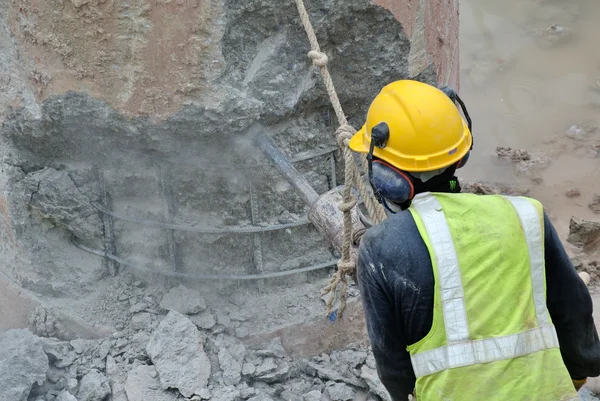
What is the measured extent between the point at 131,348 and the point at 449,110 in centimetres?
210

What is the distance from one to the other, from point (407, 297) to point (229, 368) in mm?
1646

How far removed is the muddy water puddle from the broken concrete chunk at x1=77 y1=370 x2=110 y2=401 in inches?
149

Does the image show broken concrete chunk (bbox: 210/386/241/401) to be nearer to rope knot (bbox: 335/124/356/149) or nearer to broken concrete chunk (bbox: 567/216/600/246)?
rope knot (bbox: 335/124/356/149)

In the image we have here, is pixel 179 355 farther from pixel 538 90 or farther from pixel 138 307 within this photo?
pixel 538 90

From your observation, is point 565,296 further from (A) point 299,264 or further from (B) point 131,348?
(B) point 131,348

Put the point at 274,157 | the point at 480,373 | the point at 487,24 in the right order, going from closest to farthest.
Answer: the point at 480,373
the point at 274,157
the point at 487,24

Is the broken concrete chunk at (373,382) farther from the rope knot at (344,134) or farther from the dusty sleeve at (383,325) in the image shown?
the rope knot at (344,134)

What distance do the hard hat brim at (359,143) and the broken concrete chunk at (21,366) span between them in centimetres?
181

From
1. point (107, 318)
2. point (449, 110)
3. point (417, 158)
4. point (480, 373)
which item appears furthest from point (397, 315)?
point (107, 318)

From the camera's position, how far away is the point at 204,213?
12.2 ft

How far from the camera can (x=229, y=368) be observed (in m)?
3.43

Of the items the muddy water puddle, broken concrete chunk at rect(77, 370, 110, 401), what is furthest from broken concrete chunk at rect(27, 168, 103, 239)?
the muddy water puddle

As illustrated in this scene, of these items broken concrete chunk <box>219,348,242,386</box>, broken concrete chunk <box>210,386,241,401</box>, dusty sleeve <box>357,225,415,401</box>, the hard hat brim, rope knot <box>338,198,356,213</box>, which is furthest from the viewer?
broken concrete chunk <box>219,348,242,386</box>

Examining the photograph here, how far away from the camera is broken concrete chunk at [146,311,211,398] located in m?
3.29
